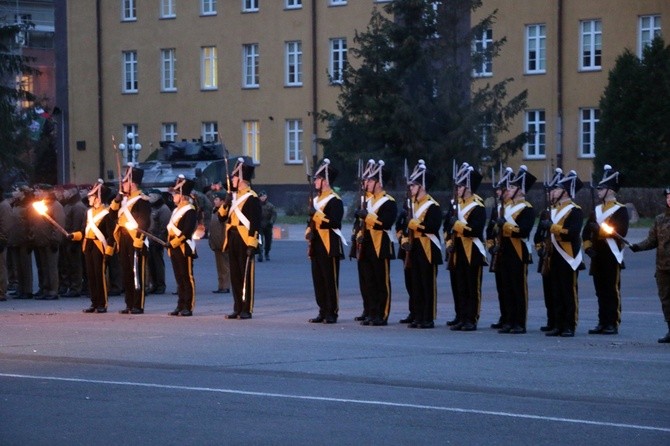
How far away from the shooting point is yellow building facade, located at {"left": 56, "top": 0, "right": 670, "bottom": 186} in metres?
54.5

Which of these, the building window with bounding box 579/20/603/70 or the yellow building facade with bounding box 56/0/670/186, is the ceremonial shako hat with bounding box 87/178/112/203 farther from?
the building window with bounding box 579/20/603/70

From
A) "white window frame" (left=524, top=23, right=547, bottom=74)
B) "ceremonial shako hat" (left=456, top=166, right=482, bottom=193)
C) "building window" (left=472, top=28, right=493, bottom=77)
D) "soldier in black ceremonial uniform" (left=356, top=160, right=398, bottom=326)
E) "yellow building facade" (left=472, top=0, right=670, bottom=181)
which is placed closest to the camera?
"ceremonial shako hat" (left=456, top=166, right=482, bottom=193)

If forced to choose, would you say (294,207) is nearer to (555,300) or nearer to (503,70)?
(503,70)

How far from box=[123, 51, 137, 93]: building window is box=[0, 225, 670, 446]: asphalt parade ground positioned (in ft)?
151

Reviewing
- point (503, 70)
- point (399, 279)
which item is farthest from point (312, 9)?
point (399, 279)

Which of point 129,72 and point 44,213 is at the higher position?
point 129,72

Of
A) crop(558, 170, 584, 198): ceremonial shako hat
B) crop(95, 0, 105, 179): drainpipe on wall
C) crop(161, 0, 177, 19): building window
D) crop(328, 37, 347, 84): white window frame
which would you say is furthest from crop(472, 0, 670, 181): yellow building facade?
crop(558, 170, 584, 198): ceremonial shako hat

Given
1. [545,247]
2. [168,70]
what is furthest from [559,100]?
[545,247]

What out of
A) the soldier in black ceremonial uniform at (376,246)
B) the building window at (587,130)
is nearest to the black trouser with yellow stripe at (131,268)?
the soldier in black ceremonial uniform at (376,246)

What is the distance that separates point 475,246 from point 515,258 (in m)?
0.55

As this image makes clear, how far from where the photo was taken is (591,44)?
54.2m

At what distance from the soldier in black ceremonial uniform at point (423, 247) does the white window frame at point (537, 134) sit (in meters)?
38.5

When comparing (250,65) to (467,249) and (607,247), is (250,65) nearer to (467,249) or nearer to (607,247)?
(467,249)

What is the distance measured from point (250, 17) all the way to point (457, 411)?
51940 mm
